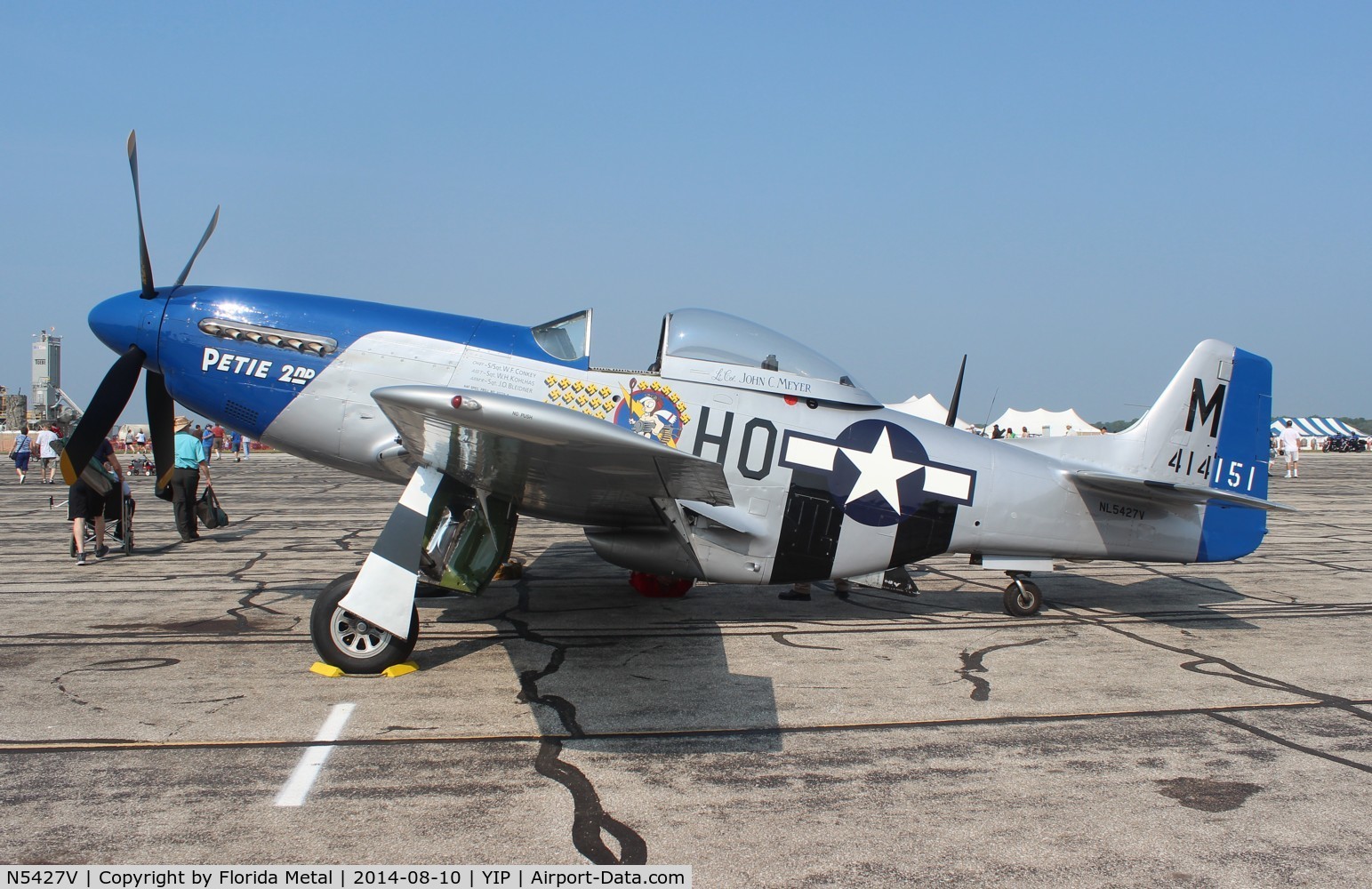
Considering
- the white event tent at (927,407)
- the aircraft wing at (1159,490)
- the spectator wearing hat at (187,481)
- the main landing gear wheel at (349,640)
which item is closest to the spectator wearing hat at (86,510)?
the spectator wearing hat at (187,481)

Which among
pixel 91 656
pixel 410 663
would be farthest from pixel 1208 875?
pixel 91 656

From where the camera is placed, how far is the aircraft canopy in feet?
23.9

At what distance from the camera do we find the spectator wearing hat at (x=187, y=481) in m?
12.8

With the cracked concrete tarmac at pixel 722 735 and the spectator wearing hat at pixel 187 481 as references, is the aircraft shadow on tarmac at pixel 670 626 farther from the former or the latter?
the spectator wearing hat at pixel 187 481

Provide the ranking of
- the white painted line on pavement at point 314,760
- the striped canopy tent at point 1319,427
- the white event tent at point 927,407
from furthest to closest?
the striped canopy tent at point 1319,427, the white event tent at point 927,407, the white painted line on pavement at point 314,760

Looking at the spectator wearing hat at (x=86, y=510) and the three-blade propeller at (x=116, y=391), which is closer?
the three-blade propeller at (x=116, y=391)

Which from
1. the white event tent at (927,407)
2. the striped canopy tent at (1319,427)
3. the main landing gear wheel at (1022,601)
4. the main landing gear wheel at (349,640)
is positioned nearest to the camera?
the main landing gear wheel at (349,640)

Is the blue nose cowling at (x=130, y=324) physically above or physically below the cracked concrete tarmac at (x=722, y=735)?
above

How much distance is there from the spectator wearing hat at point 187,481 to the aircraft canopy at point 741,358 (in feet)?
28.7

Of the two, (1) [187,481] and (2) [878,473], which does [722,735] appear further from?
(1) [187,481]

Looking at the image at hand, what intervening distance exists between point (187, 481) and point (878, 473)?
1036 cm

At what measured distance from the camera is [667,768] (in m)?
4.57

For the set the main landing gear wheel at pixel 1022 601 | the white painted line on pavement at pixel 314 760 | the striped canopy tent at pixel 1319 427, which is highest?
the striped canopy tent at pixel 1319 427

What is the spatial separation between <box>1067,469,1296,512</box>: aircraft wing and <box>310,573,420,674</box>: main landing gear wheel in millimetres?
5837
